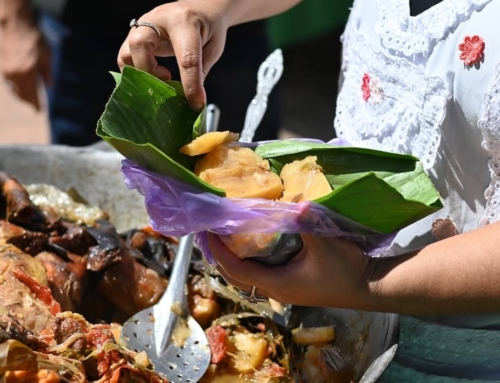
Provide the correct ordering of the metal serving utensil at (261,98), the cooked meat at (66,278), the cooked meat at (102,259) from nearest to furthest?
the cooked meat at (66,278) < the cooked meat at (102,259) < the metal serving utensil at (261,98)

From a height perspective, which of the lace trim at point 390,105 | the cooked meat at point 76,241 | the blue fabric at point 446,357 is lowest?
the blue fabric at point 446,357

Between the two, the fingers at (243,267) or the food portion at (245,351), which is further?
the food portion at (245,351)

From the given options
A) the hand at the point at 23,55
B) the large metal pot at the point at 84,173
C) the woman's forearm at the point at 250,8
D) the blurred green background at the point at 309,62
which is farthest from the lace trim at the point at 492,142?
the blurred green background at the point at 309,62

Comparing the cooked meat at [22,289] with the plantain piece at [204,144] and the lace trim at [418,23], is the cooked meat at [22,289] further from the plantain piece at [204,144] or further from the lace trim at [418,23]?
the lace trim at [418,23]

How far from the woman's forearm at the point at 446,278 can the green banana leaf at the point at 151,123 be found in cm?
31

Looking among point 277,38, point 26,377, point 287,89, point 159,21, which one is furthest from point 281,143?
point 287,89

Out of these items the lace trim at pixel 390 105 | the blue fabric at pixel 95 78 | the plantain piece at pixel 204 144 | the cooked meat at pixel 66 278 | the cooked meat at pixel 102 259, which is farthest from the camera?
the blue fabric at pixel 95 78

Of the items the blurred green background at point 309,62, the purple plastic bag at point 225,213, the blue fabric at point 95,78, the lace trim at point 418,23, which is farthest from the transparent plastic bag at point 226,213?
the blurred green background at point 309,62

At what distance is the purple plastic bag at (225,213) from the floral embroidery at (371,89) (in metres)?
0.52

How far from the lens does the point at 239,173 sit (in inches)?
43.3

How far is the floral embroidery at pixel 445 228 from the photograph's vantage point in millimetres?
1402

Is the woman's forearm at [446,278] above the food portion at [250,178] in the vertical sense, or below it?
below

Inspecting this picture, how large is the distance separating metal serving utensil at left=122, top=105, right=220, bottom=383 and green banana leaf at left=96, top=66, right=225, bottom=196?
0.47m

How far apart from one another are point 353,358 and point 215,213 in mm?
523
